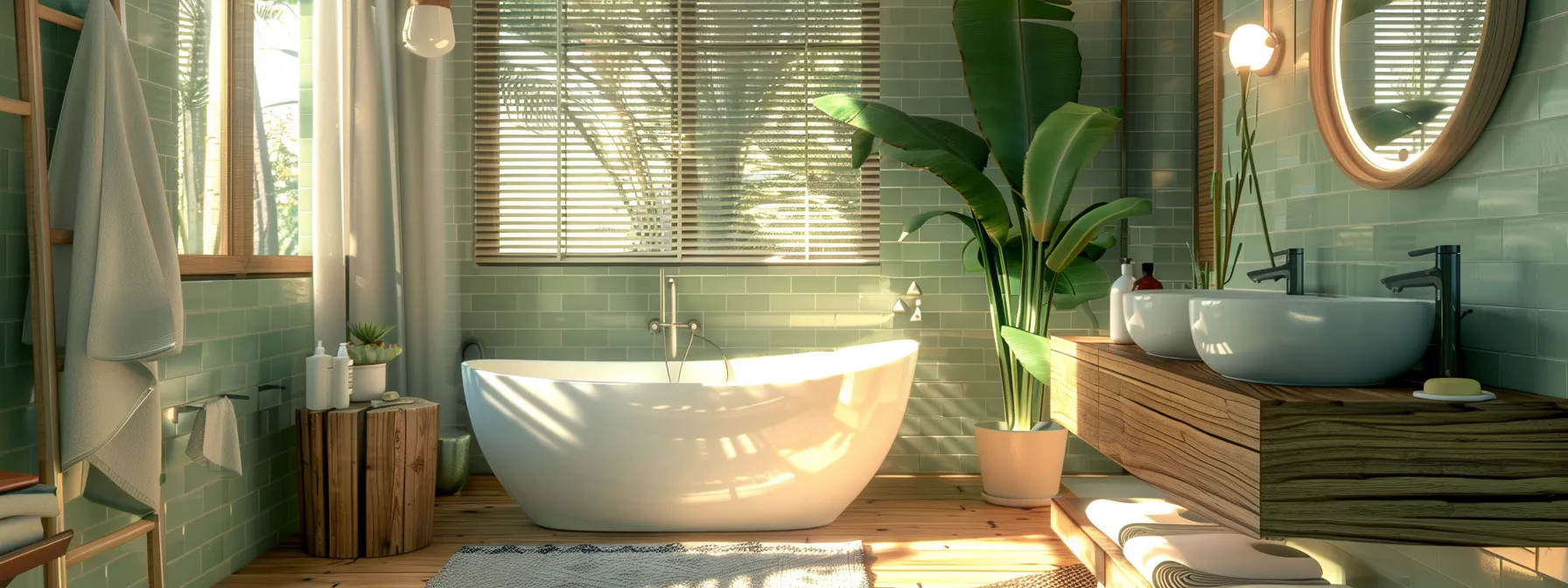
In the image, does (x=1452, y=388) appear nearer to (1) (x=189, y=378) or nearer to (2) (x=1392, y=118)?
(2) (x=1392, y=118)

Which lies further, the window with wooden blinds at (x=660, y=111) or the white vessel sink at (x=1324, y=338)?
the window with wooden blinds at (x=660, y=111)

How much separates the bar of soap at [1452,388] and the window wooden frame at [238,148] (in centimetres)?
340

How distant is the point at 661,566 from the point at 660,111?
Answer: 7.42 ft

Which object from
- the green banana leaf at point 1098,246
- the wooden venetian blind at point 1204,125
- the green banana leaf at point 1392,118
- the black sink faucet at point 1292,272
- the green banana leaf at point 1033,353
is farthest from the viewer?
the wooden venetian blind at point 1204,125

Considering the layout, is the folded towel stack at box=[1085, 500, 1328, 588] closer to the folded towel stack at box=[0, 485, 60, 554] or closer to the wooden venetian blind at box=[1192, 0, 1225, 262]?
the wooden venetian blind at box=[1192, 0, 1225, 262]

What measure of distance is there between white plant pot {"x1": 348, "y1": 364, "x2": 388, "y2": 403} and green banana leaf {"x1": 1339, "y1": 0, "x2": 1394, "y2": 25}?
3.31 m

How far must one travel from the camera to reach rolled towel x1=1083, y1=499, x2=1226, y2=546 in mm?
2670

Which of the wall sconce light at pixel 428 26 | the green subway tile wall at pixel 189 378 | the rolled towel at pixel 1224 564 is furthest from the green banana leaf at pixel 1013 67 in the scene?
the green subway tile wall at pixel 189 378

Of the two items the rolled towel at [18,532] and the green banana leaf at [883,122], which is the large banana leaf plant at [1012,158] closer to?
the green banana leaf at [883,122]

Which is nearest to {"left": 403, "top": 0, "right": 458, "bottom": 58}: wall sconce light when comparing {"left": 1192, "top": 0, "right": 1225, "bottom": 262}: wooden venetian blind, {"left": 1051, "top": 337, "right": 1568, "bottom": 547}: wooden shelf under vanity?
{"left": 1051, "top": 337, "right": 1568, "bottom": 547}: wooden shelf under vanity

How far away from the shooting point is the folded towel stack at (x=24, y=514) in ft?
6.50

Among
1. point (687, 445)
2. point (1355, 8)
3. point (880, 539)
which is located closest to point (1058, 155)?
point (1355, 8)

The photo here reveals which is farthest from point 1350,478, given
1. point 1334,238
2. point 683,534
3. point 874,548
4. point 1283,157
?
point 683,534

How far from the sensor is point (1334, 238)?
9.16 ft
